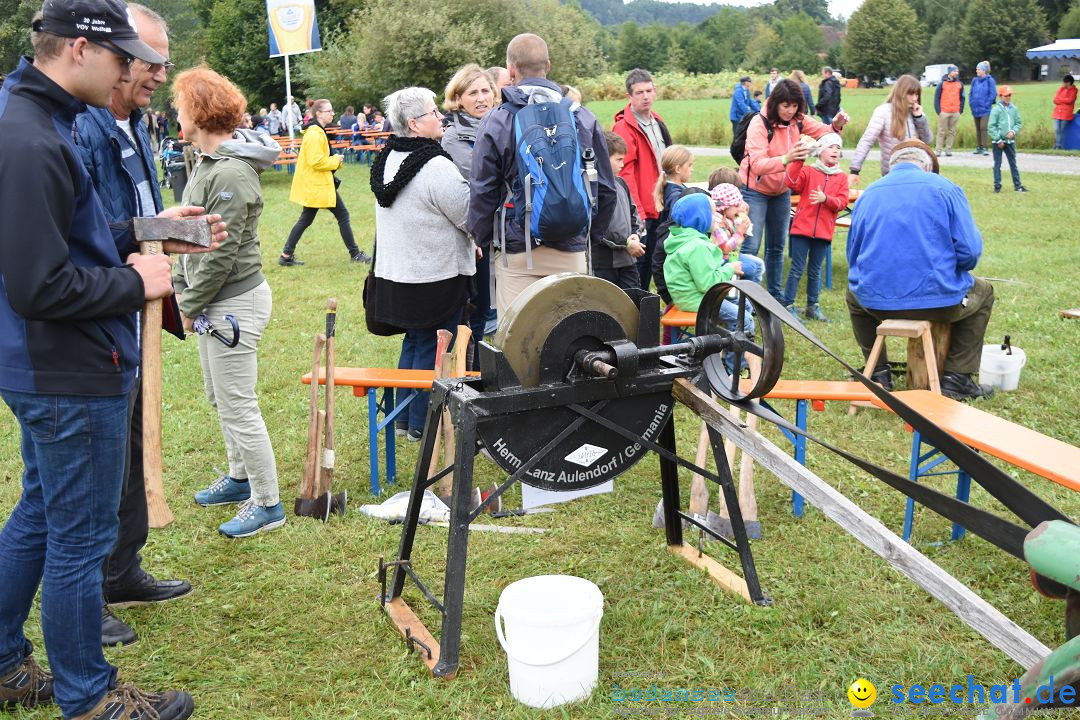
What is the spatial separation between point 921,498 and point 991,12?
244ft

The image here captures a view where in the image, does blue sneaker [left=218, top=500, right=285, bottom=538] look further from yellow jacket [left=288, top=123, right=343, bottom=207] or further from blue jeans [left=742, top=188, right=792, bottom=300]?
yellow jacket [left=288, top=123, right=343, bottom=207]

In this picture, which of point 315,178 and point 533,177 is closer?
point 533,177

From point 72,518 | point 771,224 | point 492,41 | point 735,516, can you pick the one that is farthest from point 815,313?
point 492,41

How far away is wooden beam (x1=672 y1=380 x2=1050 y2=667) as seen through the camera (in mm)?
2320

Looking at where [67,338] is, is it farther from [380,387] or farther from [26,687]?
[380,387]

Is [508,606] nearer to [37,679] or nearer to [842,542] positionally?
[37,679]

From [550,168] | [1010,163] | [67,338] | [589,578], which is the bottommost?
[589,578]

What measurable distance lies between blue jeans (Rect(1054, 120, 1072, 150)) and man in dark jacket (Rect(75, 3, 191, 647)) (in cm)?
2327

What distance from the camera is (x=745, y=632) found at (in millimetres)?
3496

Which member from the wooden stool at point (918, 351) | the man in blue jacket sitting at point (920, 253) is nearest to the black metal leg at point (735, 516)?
the wooden stool at point (918, 351)

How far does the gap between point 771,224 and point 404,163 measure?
13.9 ft

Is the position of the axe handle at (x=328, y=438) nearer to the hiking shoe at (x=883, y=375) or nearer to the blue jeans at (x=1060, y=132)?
the hiking shoe at (x=883, y=375)

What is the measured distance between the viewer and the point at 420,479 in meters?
3.46

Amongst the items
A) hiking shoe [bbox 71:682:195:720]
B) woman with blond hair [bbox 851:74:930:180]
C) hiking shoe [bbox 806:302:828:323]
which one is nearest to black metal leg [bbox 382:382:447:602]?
hiking shoe [bbox 71:682:195:720]
